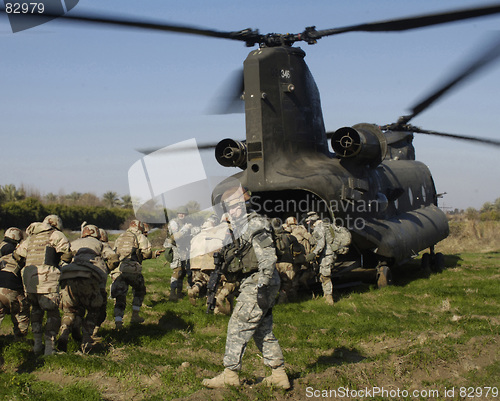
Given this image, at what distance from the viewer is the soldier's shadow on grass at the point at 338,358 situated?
7.08 m

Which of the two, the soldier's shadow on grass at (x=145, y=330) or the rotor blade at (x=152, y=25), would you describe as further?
the soldier's shadow on grass at (x=145, y=330)

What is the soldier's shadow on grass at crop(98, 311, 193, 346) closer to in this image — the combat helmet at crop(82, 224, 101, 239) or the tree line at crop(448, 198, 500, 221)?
the combat helmet at crop(82, 224, 101, 239)

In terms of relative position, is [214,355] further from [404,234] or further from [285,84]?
[404,234]

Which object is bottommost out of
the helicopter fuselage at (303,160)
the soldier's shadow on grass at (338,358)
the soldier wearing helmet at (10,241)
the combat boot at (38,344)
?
the soldier's shadow on grass at (338,358)

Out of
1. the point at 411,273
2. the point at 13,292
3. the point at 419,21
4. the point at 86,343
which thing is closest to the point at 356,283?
the point at 411,273

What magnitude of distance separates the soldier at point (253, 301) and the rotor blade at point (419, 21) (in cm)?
301

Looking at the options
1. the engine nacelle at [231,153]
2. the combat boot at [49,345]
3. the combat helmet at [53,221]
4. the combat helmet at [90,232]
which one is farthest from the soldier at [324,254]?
the combat boot at [49,345]

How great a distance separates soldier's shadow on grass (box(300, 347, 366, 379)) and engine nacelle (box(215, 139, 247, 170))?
5.13 metres

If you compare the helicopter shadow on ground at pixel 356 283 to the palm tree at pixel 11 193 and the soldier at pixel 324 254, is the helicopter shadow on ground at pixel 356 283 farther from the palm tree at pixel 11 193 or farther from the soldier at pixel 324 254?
the palm tree at pixel 11 193

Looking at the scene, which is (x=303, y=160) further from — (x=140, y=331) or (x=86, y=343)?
(x=86, y=343)

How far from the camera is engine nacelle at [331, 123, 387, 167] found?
11500mm

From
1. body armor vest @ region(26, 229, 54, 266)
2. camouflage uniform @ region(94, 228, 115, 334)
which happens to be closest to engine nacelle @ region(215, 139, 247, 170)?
camouflage uniform @ region(94, 228, 115, 334)

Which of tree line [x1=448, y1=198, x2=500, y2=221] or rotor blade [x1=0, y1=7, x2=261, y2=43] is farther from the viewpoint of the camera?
tree line [x1=448, y1=198, x2=500, y2=221]

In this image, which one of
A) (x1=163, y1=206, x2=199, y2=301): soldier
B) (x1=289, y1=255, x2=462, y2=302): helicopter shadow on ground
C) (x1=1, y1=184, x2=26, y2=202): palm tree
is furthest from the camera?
(x1=1, y1=184, x2=26, y2=202): palm tree
